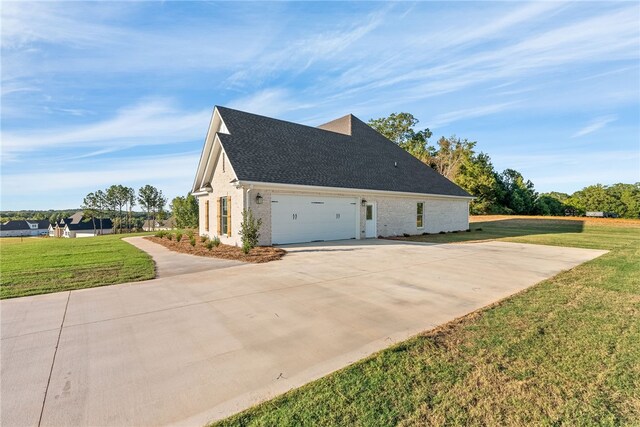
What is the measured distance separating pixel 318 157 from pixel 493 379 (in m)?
13.4

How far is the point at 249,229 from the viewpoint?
11195mm

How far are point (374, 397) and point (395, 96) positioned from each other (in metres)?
19.5

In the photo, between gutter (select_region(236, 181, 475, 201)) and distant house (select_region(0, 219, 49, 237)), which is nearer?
gutter (select_region(236, 181, 475, 201))

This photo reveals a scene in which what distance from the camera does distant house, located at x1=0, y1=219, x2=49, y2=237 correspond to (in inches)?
2894

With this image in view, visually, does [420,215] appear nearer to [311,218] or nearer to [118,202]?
[311,218]

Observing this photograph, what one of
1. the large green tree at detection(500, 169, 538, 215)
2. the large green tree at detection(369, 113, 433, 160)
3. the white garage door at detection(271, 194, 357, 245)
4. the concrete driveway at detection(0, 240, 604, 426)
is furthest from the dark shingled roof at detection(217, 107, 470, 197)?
the large green tree at detection(500, 169, 538, 215)

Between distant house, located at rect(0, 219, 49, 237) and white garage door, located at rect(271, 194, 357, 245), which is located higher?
white garage door, located at rect(271, 194, 357, 245)

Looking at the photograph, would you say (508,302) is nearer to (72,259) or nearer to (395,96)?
(72,259)

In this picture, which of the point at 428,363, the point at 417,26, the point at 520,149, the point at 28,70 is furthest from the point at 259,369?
the point at 520,149

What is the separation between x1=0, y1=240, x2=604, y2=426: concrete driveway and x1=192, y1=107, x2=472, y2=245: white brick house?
543 centimetres

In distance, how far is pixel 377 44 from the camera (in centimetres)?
1137

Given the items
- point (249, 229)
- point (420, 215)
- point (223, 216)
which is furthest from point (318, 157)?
point (420, 215)

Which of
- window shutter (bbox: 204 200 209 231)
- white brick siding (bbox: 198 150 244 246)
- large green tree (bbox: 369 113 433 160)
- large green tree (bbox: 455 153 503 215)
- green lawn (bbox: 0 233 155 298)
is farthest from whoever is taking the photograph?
large green tree (bbox: 369 113 433 160)

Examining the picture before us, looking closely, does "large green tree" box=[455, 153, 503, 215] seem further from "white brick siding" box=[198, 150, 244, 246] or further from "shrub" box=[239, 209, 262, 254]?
"shrub" box=[239, 209, 262, 254]
